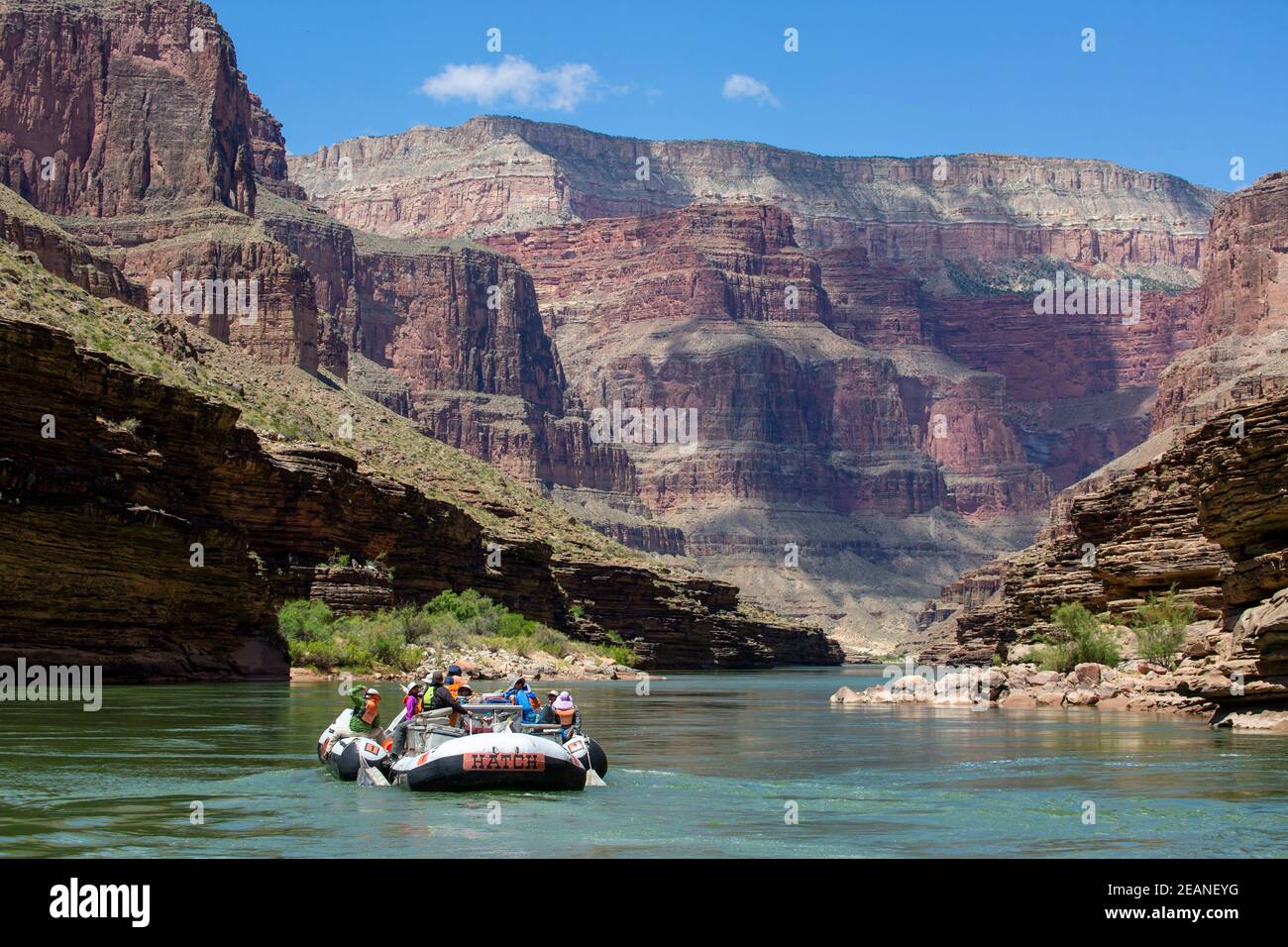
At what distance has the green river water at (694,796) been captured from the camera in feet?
85.1

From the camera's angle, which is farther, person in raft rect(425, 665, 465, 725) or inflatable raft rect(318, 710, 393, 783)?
inflatable raft rect(318, 710, 393, 783)

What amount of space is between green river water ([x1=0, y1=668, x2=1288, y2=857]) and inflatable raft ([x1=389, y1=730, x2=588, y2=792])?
348 millimetres

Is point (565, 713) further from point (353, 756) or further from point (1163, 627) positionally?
point (1163, 627)

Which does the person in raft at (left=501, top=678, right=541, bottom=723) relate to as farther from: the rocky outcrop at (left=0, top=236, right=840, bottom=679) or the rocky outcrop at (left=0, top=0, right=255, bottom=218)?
the rocky outcrop at (left=0, top=0, right=255, bottom=218)

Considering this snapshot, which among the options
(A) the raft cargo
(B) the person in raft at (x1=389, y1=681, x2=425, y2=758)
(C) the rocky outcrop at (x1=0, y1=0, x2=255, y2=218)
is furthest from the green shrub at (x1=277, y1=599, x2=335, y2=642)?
(C) the rocky outcrop at (x1=0, y1=0, x2=255, y2=218)

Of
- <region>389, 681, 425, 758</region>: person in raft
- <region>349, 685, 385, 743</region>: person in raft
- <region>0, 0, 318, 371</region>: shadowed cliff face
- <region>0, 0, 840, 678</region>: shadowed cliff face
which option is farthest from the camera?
<region>0, 0, 318, 371</region>: shadowed cliff face

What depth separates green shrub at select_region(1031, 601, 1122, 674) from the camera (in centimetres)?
7031

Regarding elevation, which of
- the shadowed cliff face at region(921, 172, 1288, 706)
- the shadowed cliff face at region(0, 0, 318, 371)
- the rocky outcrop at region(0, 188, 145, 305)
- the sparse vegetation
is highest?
the shadowed cliff face at region(0, 0, 318, 371)

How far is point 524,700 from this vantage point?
117 ft

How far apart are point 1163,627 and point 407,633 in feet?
157

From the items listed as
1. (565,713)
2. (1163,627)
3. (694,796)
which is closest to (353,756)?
(565,713)

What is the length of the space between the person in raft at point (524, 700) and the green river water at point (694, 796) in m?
2.19

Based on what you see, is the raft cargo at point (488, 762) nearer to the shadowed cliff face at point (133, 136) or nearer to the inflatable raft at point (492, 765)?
the inflatable raft at point (492, 765)
